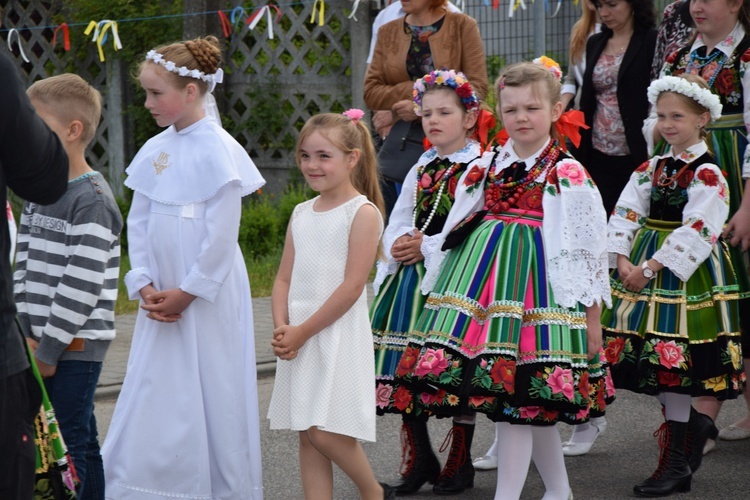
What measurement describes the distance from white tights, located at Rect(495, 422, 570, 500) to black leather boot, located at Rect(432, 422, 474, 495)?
40 centimetres

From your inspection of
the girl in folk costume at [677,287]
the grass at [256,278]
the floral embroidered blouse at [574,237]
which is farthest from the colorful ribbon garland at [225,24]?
the floral embroidered blouse at [574,237]

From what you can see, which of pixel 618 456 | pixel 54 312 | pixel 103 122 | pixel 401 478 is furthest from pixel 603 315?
pixel 103 122

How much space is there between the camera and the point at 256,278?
30.0ft

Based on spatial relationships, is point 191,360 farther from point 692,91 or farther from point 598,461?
point 692,91

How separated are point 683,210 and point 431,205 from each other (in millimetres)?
1022

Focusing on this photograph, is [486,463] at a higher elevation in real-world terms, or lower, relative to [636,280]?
lower

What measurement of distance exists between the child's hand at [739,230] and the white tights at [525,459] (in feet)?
4.25

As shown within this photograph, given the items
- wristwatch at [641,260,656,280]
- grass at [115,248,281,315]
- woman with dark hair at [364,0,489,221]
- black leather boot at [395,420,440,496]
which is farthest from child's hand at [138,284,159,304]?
grass at [115,248,281,315]

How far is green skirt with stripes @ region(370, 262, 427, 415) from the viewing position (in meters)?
4.47

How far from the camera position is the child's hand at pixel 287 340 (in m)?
3.89

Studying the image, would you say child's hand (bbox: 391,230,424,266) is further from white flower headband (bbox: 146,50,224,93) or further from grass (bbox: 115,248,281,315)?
grass (bbox: 115,248,281,315)

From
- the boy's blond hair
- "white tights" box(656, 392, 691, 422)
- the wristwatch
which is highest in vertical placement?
the boy's blond hair

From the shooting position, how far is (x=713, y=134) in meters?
5.09

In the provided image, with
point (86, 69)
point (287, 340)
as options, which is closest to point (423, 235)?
point (287, 340)
